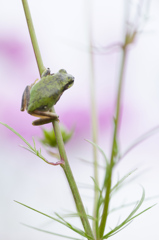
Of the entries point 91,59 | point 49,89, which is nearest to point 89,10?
point 91,59

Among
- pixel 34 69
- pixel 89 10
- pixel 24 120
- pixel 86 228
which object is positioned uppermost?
pixel 34 69

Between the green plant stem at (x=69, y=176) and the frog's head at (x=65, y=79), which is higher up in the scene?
the frog's head at (x=65, y=79)

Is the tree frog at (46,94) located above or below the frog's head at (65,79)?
below

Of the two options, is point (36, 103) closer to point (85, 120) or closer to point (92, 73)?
point (92, 73)

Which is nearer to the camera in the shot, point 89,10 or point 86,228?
point 86,228

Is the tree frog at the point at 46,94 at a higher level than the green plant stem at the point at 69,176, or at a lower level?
higher

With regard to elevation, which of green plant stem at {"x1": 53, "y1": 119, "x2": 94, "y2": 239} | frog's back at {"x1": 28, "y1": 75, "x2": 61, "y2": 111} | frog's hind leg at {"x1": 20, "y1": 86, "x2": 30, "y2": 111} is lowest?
green plant stem at {"x1": 53, "y1": 119, "x2": 94, "y2": 239}

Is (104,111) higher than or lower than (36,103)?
higher

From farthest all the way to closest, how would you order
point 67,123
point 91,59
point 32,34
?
1. point 67,123
2. point 91,59
3. point 32,34

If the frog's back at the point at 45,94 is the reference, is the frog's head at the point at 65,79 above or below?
above

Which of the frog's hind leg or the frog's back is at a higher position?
the frog's hind leg

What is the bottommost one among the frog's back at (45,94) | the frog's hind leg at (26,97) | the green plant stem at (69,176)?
the green plant stem at (69,176)
